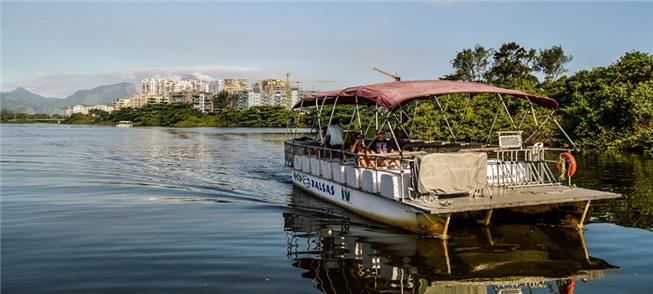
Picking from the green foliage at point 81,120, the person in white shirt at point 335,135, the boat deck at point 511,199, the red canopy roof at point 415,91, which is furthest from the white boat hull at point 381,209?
the green foliage at point 81,120

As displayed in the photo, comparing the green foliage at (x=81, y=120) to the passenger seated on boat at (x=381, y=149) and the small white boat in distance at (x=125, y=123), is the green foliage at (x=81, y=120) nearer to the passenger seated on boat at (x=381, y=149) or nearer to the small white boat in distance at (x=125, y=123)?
the small white boat in distance at (x=125, y=123)

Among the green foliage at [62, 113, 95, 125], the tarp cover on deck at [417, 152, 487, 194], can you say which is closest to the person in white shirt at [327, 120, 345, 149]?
the tarp cover on deck at [417, 152, 487, 194]

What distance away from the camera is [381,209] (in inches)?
466

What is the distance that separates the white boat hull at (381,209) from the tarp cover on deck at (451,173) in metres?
0.62

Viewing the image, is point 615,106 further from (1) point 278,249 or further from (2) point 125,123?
(2) point 125,123

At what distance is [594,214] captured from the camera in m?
13.8

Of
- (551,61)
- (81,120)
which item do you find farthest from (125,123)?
(551,61)

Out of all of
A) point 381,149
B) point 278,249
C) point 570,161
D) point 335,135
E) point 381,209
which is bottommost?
point 278,249

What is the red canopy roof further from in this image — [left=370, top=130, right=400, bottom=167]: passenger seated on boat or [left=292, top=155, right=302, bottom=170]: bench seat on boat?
[left=292, top=155, right=302, bottom=170]: bench seat on boat

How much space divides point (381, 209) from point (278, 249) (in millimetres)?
2841

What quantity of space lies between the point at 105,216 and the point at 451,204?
9.27 m

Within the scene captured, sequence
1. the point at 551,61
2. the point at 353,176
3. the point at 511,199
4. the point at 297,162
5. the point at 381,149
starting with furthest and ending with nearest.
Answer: the point at 551,61, the point at 297,162, the point at 381,149, the point at 353,176, the point at 511,199

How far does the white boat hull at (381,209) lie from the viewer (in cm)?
1047

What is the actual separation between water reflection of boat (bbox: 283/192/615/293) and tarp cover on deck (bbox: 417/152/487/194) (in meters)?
1.17
